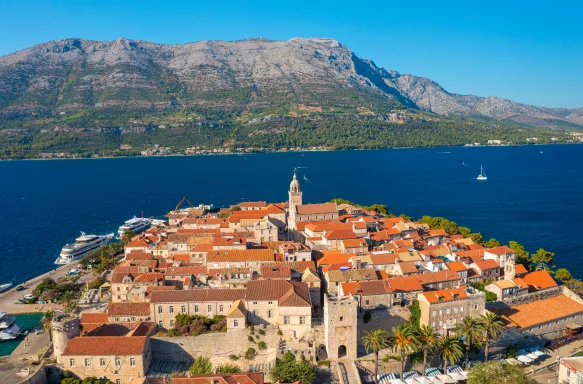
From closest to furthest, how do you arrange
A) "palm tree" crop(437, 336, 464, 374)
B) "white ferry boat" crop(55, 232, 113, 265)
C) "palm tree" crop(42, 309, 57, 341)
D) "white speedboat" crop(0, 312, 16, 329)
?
"palm tree" crop(437, 336, 464, 374) < "palm tree" crop(42, 309, 57, 341) < "white speedboat" crop(0, 312, 16, 329) < "white ferry boat" crop(55, 232, 113, 265)

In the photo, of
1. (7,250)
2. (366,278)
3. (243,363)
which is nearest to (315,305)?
(366,278)

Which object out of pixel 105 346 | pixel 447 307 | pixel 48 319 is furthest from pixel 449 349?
pixel 48 319

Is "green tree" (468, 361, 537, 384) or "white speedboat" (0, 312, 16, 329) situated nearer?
"green tree" (468, 361, 537, 384)

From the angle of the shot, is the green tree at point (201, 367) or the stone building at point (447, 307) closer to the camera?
the green tree at point (201, 367)

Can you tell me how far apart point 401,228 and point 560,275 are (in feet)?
84.0

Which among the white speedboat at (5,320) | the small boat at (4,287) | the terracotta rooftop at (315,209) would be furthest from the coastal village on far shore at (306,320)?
the terracotta rooftop at (315,209)

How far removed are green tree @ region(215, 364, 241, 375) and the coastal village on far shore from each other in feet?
0.53

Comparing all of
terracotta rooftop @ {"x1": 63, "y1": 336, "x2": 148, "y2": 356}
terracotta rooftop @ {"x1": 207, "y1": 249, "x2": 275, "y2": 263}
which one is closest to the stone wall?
terracotta rooftop @ {"x1": 63, "y1": 336, "x2": 148, "y2": 356}

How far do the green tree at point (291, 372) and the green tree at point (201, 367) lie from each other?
622 centimetres

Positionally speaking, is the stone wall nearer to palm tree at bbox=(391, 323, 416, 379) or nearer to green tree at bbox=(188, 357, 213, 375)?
green tree at bbox=(188, 357, 213, 375)

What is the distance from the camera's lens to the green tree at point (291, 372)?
41000 mm

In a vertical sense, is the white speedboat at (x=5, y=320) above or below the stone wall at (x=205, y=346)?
below

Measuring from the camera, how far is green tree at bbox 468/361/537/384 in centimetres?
3819

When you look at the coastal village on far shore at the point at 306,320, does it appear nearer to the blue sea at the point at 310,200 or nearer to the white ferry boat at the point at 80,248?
the white ferry boat at the point at 80,248
